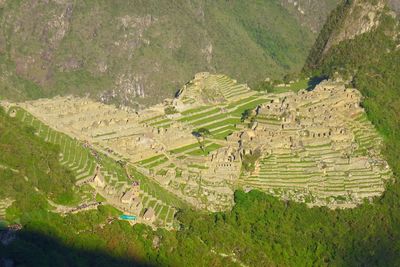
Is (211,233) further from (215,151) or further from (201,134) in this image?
(201,134)

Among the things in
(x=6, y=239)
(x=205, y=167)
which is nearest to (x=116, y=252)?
(x=6, y=239)

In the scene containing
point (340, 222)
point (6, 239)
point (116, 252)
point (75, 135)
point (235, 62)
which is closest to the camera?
point (6, 239)

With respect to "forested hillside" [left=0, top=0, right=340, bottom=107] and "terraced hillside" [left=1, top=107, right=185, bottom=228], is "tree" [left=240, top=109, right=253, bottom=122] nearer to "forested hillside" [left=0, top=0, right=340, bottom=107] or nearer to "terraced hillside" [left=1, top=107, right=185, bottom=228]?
"terraced hillside" [left=1, top=107, right=185, bottom=228]

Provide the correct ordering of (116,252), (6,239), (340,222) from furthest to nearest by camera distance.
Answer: (340,222) < (116,252) < (6,239)

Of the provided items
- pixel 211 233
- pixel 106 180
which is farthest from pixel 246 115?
pixel 211 233

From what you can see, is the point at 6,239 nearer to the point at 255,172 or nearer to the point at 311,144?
the point at 255,172

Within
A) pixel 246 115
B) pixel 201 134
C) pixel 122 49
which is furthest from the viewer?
pixel 122 49

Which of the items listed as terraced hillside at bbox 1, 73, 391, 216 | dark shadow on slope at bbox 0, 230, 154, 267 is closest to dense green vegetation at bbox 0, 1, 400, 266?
dark shadow on slope at bbox 0, 230, 154, 267
